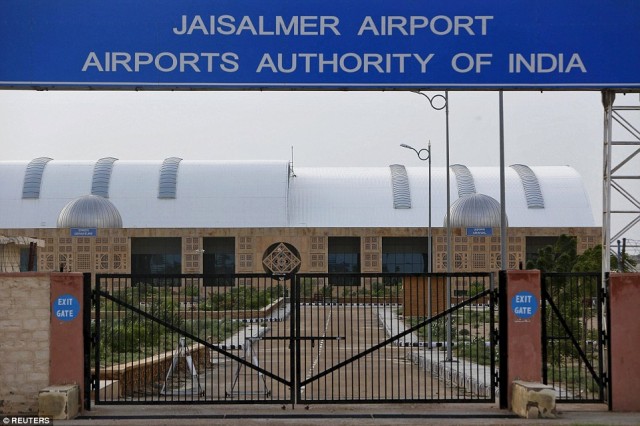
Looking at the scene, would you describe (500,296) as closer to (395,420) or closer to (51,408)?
(395,420)

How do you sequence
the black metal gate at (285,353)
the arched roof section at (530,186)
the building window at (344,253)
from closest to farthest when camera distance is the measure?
the black metal gate at (285,353) < the building window at (344,253) < the arched roof section at (530,186)

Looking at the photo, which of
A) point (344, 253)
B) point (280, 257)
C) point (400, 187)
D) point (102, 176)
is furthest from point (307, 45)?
point (102, 176)

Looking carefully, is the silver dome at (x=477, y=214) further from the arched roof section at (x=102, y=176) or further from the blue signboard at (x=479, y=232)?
Answer: the arched roof section at (x=102, y=176)

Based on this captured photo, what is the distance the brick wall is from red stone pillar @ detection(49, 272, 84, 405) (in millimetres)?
90

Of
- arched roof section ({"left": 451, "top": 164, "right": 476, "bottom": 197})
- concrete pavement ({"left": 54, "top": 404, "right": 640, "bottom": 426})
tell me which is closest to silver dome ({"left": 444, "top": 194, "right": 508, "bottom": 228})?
arched roof section ({"left": 451, "top": 164, "right": 476, "bottom": 197})

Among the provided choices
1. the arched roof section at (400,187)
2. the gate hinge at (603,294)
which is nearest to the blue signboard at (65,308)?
the gate hinge at (603,294)

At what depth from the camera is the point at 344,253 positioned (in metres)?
84.0

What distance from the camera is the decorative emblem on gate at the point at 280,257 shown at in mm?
81625

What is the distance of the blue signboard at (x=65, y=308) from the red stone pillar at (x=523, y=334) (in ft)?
20.1

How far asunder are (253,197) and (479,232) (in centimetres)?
1993

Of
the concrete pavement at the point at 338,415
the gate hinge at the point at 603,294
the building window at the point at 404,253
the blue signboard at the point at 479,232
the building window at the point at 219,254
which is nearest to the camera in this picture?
the concrete pavement at the point at 338,415

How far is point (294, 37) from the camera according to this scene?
14609 millimetres

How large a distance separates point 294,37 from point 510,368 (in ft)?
18.6

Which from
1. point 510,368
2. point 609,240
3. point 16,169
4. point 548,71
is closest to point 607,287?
point 609,240
